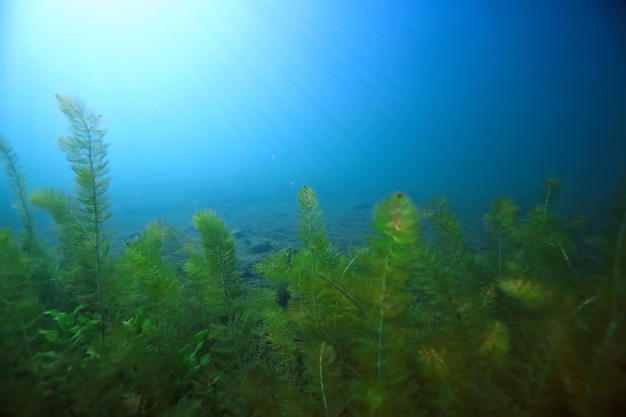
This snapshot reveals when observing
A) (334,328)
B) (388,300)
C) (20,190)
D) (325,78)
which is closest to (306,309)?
(334,328)

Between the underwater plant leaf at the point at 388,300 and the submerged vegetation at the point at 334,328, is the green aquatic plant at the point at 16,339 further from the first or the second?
the underwater plant leaf at the point at 388,300

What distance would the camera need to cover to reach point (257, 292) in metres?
2.78

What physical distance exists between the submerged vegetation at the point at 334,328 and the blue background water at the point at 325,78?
88.2 ft

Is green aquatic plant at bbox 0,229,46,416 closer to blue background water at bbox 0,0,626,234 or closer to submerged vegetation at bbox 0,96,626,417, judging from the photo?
submerged vegetation at bbox 0,96,626,417

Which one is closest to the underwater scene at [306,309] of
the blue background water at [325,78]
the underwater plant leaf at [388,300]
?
the underwater plant leaf at [388,300]

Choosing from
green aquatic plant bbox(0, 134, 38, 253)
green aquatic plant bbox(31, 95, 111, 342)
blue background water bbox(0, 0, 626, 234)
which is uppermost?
blue background water bbox(0, 0, 626, 234)

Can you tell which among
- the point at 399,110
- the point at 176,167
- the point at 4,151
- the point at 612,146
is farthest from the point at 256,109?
the point at 4,151

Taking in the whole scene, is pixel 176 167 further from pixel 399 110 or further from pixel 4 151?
pixel 4 151

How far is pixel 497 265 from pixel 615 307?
236 centimetres

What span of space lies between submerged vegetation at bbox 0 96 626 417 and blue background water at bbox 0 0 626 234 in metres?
26.9

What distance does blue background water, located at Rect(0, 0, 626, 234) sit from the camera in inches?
2154

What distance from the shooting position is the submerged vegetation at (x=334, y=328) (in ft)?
4.28

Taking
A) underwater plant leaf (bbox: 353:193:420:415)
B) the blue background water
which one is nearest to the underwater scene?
underwater plant leaf (bbox: 353:193:420:415)

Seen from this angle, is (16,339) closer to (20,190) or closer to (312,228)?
(312,228)
